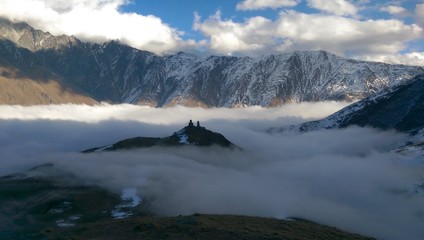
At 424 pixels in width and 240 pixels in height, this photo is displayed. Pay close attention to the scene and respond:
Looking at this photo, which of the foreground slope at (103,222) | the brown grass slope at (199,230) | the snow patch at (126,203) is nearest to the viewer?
the brown grass slope at (199,230)

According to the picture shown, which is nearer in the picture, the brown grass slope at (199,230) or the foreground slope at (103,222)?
the brown grass slope at (199,230)

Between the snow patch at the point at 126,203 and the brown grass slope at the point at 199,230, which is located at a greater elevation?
the brown grass slope at the point at 199,230

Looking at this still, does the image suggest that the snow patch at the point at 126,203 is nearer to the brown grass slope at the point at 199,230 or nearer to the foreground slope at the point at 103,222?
the foreground slope at the point at 103,222

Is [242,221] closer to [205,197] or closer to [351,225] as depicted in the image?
[351,225]

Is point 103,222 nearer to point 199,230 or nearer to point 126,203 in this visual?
point 199,230

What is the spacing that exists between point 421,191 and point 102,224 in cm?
14237

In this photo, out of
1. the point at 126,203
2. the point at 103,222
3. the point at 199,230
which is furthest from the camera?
the point at 126,203

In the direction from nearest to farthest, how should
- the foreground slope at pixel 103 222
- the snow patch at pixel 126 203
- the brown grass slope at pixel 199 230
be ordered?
1. the brown grass slope at pixel 199 230
2. the foreground slope at pixel 103 222
3. the snow patch at pixel 126 203

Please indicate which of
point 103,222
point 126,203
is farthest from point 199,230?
point 126,203

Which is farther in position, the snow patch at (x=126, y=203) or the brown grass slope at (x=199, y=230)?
the snow patch at (x=126, y=203)

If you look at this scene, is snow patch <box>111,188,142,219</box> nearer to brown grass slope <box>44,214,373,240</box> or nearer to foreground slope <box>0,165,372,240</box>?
foreground slope <box>0,165,372,240</box>

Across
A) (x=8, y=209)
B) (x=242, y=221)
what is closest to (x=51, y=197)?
(x=8, y=209)

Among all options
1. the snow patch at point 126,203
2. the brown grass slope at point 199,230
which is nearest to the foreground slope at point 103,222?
the brown grass slope at point 199,230

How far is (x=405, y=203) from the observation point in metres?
185
